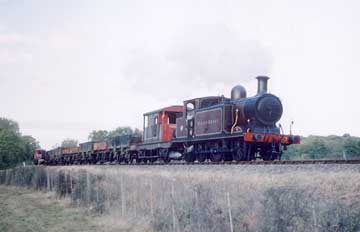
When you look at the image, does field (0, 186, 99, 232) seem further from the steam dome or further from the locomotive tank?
the steam dome

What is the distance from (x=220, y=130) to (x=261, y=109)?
2216 mm

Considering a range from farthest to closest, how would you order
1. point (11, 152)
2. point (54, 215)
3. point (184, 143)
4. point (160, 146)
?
point (11, 152) → point (160, 146) → point (184, 143) → point (54, 215)

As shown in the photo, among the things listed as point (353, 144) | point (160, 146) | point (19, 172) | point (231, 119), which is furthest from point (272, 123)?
point (19, 172)

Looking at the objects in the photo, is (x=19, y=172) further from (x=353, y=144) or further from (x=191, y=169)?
(x=353, y=144)

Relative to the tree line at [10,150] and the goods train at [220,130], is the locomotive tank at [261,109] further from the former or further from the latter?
the tree line at [10,150]

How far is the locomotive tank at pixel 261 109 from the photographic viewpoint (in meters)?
20.1

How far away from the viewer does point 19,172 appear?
40.3 meters

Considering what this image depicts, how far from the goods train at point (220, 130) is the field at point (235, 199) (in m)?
2.48

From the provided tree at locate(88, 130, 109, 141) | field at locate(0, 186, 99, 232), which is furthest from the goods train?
tree at locate(88, 130, 109, 141)

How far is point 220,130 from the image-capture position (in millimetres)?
20656

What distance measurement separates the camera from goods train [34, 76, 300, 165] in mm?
19766

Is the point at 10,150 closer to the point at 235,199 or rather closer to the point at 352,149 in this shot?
the point at 352,149

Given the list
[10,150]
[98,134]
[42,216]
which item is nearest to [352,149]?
[42,216]

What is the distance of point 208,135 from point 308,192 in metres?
10.1
